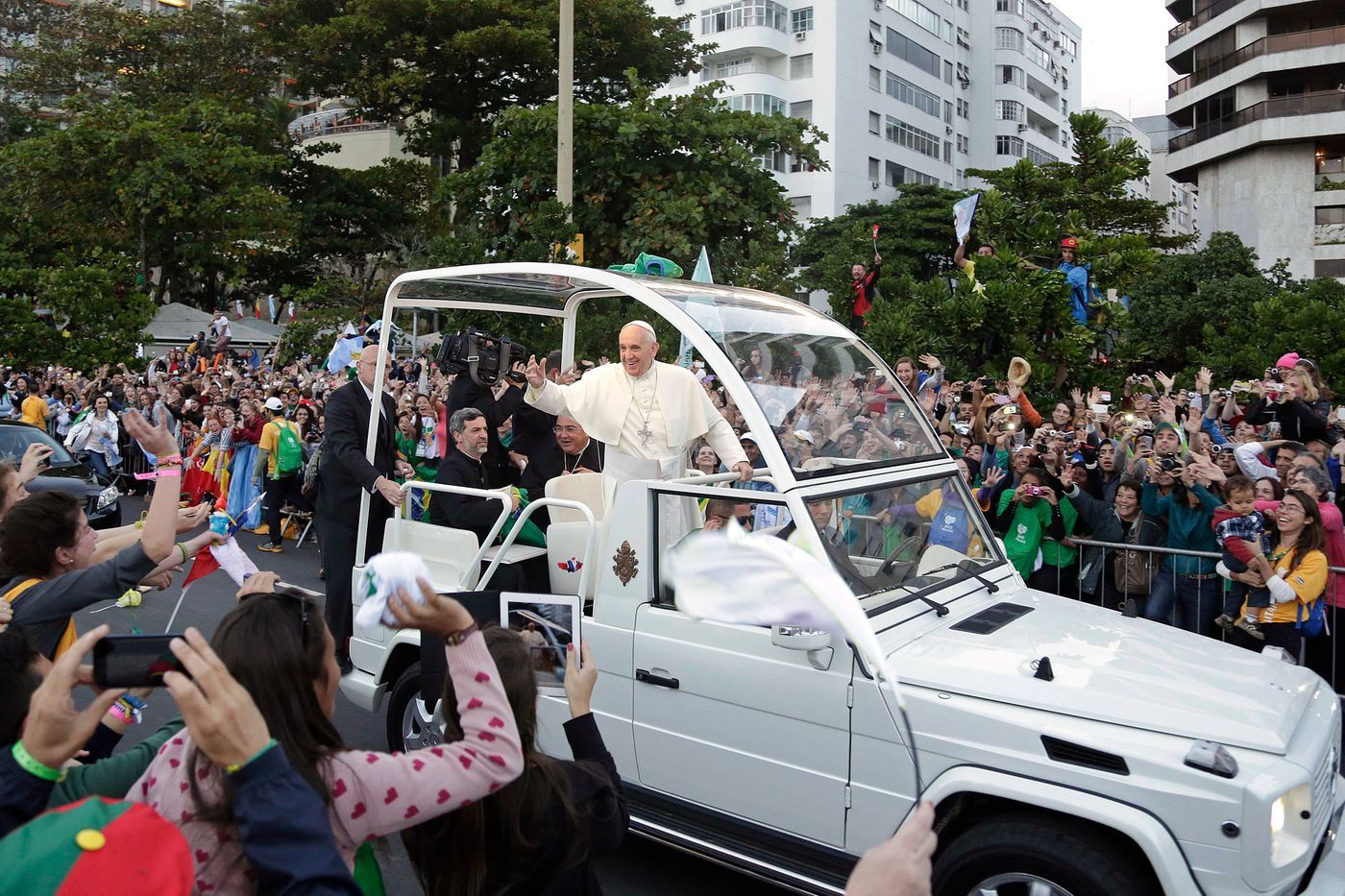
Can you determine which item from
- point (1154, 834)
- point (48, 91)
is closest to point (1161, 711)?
point (1154, 834)

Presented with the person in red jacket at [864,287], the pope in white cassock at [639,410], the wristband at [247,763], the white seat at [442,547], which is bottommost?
the white seat at [442,547]

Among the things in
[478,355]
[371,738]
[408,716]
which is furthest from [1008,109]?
[408,716]

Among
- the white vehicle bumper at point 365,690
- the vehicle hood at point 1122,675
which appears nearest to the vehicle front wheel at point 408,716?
the white vehicle bumper at point 365,690

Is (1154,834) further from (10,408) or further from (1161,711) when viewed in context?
(10,408)

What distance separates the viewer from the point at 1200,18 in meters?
47.5

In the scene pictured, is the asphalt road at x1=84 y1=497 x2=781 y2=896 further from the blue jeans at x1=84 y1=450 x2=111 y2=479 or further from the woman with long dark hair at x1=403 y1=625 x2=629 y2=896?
the blue jeans at x1=84 y1=450 x2=111 y2=479

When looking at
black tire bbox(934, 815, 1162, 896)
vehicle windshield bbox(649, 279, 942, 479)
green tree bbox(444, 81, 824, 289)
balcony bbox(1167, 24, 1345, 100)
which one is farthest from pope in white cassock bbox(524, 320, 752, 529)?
balcony bbox(1167, 24, 1345, 100)

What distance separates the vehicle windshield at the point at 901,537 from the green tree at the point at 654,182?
11678mm

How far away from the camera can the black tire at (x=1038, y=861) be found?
324 centimetres

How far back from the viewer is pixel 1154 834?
316 centimetres

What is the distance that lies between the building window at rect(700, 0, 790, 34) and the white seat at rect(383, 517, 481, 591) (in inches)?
1895

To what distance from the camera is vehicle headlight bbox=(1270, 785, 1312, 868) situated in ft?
10.4

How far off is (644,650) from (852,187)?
4924 centimetres

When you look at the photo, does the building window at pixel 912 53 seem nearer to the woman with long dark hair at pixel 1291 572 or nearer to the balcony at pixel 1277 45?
the balcony at pixel 1277 45
